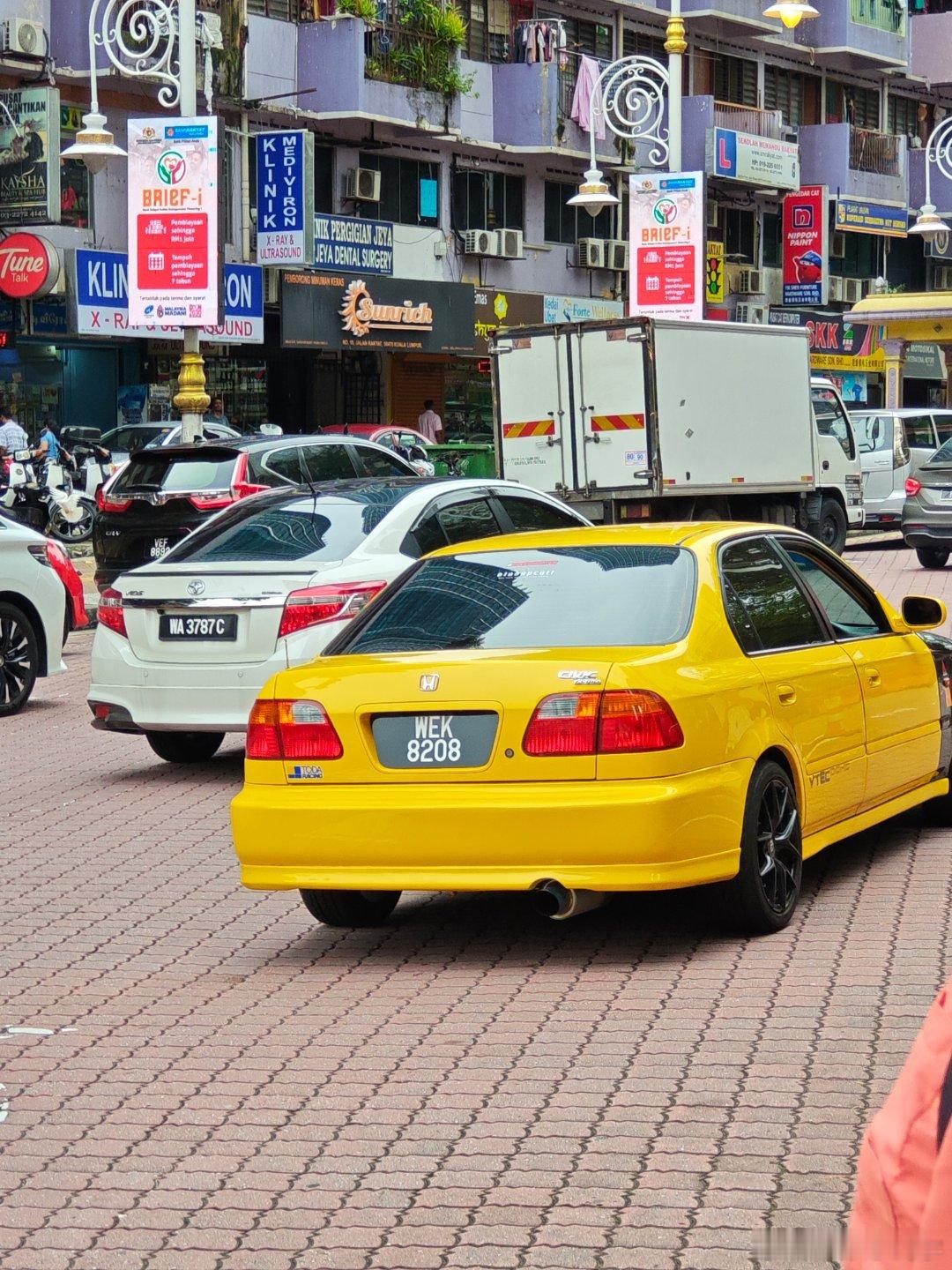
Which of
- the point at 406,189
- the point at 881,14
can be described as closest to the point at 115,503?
the point at 406,189

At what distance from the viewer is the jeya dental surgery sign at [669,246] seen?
29953 mm

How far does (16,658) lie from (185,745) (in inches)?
99.1

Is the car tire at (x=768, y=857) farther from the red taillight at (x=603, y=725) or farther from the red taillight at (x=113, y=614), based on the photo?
the red taillight at (x=113, y=614)

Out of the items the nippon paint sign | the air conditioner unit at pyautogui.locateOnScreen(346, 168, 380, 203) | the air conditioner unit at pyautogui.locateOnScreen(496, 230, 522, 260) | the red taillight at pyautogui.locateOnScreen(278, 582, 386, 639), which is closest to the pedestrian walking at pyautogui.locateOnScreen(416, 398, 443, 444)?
the air conditioner unit at pyautogui.locateOnScreen(346, 168, 380, 203)

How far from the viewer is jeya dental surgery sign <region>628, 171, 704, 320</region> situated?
29953mm

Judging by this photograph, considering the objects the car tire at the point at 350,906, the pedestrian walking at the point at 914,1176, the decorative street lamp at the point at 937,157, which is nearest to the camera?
the pedestrian walking at the point at 914,1176

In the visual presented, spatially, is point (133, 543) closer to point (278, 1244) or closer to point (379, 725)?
point (379, 725)

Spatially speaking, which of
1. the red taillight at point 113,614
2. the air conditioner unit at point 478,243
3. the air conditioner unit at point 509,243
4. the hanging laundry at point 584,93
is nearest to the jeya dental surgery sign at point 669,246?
the air conditioner unit at point 478,243

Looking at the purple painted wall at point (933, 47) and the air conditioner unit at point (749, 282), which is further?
the purple painted wall at point (933, 47)

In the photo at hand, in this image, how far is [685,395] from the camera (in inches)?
977

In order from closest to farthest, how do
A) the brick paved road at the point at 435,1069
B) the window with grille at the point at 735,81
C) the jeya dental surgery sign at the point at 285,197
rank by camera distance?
the brick paved road at the point at 435,1069 < the jeya dental surgery sign at the point at 285,197 < the window with grille at the point at 735,81

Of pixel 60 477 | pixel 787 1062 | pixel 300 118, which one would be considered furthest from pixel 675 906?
pixel 300 118

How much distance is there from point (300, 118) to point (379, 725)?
1347 inches

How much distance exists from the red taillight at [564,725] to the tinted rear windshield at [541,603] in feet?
1.24
